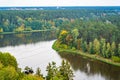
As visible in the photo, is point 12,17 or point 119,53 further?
point 12,17

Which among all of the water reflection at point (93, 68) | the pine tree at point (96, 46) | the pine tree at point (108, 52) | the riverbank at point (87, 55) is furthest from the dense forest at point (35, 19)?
the water reflection at point (93, 68)

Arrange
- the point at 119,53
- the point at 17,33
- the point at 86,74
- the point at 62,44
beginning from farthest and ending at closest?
the point at 17,33 < the point at 62,44 < the point at 119,53 < the point at 86,74

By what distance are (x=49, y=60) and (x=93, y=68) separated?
18.4 ft

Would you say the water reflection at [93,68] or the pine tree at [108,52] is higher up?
the pine tree at [108,52]

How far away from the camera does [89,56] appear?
33844 mm

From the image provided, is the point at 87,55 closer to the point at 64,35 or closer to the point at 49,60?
the point at 49,60

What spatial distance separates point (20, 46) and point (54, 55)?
755cm

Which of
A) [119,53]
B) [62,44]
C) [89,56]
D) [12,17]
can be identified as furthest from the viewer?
[12,17]

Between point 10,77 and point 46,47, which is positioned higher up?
point 10,77

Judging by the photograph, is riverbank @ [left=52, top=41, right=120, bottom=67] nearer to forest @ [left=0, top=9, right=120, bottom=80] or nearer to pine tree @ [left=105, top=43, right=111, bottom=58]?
forest @ [left=0, top=9, right=120, bottom=80]

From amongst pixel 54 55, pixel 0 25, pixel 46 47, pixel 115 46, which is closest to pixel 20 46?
pixel 46 47

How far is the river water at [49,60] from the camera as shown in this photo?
1072 inches

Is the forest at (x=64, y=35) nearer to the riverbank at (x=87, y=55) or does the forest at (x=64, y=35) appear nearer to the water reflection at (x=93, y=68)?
the riverbank at (x=87, y=55)

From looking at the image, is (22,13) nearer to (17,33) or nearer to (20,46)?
(17,33)
